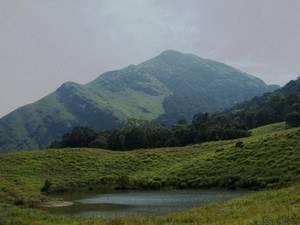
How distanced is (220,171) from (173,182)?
1001cm

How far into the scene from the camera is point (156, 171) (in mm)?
95125

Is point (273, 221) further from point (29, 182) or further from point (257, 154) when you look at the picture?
point (29, 182)

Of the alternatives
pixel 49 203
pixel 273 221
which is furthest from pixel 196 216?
pixel 49 203

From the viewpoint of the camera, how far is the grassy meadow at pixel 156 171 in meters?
53.8

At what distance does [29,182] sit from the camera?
88.8 meters

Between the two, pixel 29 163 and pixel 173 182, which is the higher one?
pixel 29 163

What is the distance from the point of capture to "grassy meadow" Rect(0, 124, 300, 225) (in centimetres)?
5378

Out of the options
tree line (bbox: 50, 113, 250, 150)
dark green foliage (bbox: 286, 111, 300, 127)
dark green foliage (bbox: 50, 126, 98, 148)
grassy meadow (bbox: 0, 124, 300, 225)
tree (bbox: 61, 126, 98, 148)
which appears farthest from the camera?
tree (bbox: 61, 126, 98, 148)

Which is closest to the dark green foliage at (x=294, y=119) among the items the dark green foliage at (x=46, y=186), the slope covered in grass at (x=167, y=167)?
the slope covered in grass at (x=167, y=167)

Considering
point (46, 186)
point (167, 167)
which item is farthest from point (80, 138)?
point (46, 186)

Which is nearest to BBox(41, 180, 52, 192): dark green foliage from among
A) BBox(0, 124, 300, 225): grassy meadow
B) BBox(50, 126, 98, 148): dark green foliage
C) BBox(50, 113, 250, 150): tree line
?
BBox(0, 124, 300, 225): grassy meadow

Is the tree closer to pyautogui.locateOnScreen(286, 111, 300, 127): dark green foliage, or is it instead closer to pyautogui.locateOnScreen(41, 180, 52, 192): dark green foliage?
pyautogui.locateOnScreen(286, 111, 300, 127): dark green foliage

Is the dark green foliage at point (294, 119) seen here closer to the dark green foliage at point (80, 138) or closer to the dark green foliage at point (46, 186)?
the dark green foliage at point (80, 138)

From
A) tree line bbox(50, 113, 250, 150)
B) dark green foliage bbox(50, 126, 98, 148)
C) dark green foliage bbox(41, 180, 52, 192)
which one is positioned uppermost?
dark green foliage bbox(50, 126, 98, 148)
